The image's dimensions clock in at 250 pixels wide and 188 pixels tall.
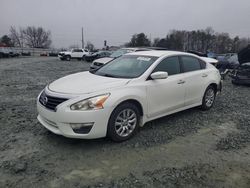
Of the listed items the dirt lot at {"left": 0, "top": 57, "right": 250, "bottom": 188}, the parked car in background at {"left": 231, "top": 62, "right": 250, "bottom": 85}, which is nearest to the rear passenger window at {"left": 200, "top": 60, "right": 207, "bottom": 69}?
the dirt lot at {"left": 0, "top": 57, "right": 250, "bottom": 188}

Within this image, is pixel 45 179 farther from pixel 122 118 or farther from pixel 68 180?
pixel 122 118

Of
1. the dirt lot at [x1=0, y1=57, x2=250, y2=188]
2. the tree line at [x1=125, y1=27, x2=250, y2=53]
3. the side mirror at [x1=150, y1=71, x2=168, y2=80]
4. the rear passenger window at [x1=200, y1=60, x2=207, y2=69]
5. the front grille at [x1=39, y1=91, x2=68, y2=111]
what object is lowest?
the dirt lot at [x1=0, y1=57, x2=250, y2=188]

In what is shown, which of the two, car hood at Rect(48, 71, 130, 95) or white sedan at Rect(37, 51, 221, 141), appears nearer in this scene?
white sedan at Rect(37, 51, 221, 141)

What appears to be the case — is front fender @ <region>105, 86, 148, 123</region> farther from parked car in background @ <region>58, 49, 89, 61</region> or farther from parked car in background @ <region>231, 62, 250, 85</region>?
parked car in background @ <region>58, 49, 89, 61</region>

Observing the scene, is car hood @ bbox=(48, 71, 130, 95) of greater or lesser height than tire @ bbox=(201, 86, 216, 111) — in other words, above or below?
above

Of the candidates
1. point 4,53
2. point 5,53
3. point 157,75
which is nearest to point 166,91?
point 157,75

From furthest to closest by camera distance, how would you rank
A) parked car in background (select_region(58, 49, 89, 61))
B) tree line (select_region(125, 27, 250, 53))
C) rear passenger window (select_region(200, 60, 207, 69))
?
tree line (select_region(125, 27, 250, 53)), parked car in background (select_region(58, 49, 89, 61)), rear passenger window (select_region(200, 60, 207, 69))

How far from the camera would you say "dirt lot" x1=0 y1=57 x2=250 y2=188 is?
2875 millimetres

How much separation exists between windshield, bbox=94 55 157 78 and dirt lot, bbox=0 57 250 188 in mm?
1129

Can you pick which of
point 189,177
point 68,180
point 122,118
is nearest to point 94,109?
point 122,118

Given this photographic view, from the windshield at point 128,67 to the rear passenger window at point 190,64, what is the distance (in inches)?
32.9

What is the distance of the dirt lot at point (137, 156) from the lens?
9.43 feet

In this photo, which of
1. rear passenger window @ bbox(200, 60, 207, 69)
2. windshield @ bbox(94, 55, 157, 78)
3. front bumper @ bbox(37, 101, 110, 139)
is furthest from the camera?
rear passenger window @ bbox(200, 60, 207, 69)

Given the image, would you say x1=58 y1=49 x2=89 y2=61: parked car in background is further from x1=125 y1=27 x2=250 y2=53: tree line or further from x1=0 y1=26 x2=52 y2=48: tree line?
x1=0 y1=26 x2=52 y2=48: tree line
